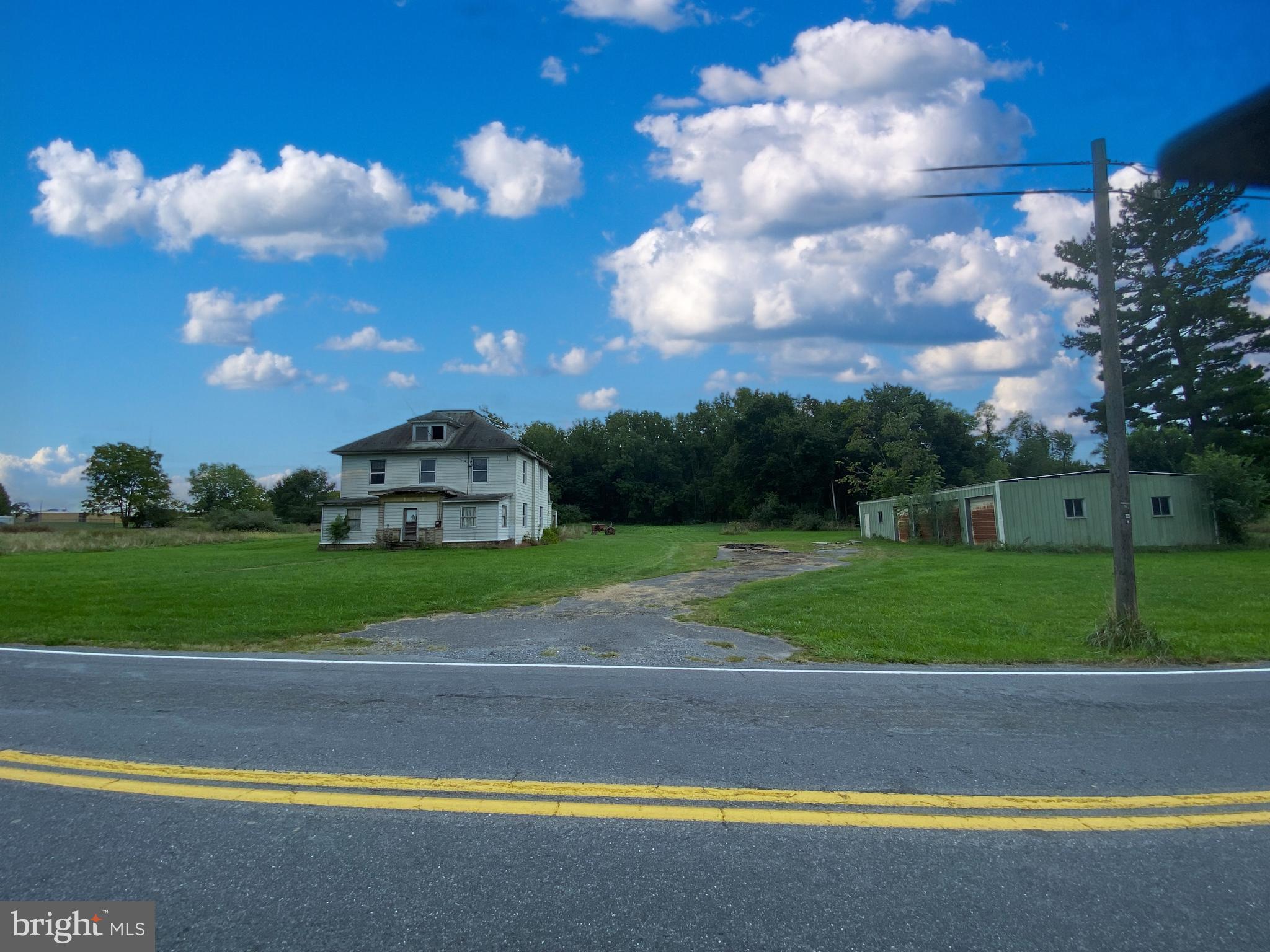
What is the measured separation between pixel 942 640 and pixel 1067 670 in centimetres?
→ 181

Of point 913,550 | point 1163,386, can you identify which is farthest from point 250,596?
point 1163,386

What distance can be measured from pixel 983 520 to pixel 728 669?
28.4 meters

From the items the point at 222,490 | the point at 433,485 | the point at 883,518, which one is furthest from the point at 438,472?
the point at 222,490

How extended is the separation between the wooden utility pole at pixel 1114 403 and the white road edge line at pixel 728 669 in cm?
167

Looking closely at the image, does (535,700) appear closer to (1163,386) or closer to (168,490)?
(1163,386)

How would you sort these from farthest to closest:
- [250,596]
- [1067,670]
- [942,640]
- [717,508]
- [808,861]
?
[717,508]
[250,596]
[942,640]
[1067,670]
[808,861]

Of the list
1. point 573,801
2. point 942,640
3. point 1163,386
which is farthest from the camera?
point 1163,386

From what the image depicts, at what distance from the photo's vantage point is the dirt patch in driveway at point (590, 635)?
26.9ft

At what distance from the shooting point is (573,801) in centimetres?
371

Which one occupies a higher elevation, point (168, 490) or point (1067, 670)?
point (168, 490)

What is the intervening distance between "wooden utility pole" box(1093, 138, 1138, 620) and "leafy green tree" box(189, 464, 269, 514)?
112240 mm

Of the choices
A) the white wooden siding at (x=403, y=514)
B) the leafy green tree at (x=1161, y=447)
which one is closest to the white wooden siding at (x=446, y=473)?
the white wooden siding at (x=403, y=514)

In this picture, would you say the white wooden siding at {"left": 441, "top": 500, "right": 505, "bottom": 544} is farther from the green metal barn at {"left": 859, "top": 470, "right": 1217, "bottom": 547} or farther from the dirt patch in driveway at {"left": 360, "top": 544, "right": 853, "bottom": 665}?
the green metal barn at {"left": 859, "top": 470, "right": 1217, "bottom": 547}

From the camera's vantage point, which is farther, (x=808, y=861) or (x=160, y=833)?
(x=160, y=833)
